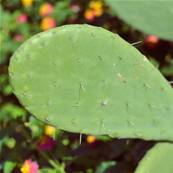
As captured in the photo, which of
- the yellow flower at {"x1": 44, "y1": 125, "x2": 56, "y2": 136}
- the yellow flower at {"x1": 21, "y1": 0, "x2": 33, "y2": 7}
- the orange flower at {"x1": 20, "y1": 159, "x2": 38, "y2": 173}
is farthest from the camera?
the yellow flower at {"x1": 21, "y1": 0, "x2": 33, "y2": 7}

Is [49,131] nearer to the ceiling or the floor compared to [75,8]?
nearer to the ceiling

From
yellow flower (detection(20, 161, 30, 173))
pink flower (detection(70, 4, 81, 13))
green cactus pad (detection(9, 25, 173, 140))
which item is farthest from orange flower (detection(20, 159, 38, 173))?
pink flower (detection(70, 4, 81, 13))

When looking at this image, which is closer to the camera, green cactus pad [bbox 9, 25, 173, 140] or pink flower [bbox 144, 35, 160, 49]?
green cactus pad [bbox 9, 25, 173, 140]

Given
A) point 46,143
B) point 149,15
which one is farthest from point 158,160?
point 46,143

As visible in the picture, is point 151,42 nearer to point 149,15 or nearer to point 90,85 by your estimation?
point 149,15

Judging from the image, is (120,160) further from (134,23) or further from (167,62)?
(167,62)

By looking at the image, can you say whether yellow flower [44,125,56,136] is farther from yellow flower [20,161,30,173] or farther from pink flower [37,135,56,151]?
yellow flower [20,161,30,173]

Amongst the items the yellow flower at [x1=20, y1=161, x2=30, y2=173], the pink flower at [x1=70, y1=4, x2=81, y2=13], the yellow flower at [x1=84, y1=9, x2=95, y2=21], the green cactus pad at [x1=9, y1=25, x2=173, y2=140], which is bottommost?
the pink flower at [x1=70, y1=4, x2=81, y2=13]

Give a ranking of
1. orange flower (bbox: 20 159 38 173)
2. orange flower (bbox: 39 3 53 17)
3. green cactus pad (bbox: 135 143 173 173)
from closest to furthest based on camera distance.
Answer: green cactus pad (bbox: 135 143 173 173)
orange flower (bbox: 20 159 38 173)
orange flower (bbox: 39 3 53 17)
